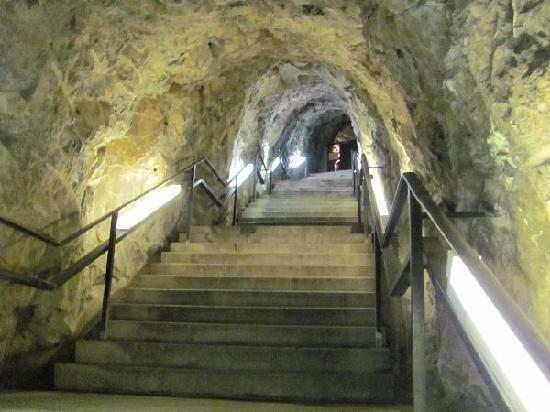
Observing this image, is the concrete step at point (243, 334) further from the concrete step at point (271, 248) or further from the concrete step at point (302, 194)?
the concrete step at point (302, 194)

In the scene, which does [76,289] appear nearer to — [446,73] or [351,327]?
[351,327]

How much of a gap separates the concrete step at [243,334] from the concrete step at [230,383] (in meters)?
0.45

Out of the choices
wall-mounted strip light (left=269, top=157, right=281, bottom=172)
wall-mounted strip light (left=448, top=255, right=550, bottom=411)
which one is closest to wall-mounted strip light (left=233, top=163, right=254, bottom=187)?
wall-mounted strip light (left=269, top=157, right=281, bottom=172)

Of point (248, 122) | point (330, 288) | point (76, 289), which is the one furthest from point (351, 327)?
point (248, 122)

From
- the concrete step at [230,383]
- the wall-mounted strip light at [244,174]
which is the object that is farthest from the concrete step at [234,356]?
the wall-mounted strip light at [244,174]

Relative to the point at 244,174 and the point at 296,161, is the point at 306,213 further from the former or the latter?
the point at 296,161

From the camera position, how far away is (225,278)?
472cm

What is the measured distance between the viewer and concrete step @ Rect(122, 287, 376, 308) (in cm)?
418

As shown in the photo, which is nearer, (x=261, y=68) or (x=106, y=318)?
(x=106, y=318)

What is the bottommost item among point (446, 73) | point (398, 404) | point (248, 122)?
point (398, 404)

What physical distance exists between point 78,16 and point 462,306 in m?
3.55

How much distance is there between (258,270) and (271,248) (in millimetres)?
652

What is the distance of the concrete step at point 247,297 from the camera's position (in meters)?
4.18

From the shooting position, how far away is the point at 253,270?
4969mm
